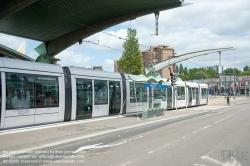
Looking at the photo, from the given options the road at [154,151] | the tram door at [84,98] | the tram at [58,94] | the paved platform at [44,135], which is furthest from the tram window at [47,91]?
the road at [154,151]

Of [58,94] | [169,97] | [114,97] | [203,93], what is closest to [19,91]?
[58,94]

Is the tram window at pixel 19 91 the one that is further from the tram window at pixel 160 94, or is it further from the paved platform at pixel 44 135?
the tram window at pixel 160 94

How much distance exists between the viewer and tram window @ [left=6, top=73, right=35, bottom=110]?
11.8 m

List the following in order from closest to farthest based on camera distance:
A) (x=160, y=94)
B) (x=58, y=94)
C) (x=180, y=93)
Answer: (x=58, y=94)
(x=160, y=94)
(x=180, y=93)

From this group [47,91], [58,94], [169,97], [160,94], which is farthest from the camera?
[169,97]

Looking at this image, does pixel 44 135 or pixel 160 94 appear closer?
pixel 44 135

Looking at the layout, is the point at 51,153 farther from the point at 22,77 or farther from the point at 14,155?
the point at 22,77

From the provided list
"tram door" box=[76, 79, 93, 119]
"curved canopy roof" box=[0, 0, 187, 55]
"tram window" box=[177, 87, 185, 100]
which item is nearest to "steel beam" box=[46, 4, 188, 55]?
"curved canopy roof" box=[0, 0, 187, 55]

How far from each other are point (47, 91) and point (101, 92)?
4.49m

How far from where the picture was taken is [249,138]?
10.8 meters

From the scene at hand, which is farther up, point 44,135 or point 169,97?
point 169,97

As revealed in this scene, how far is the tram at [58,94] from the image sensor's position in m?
11.9

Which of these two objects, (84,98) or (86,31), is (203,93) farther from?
(84,98)

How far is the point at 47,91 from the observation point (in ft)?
45.2
